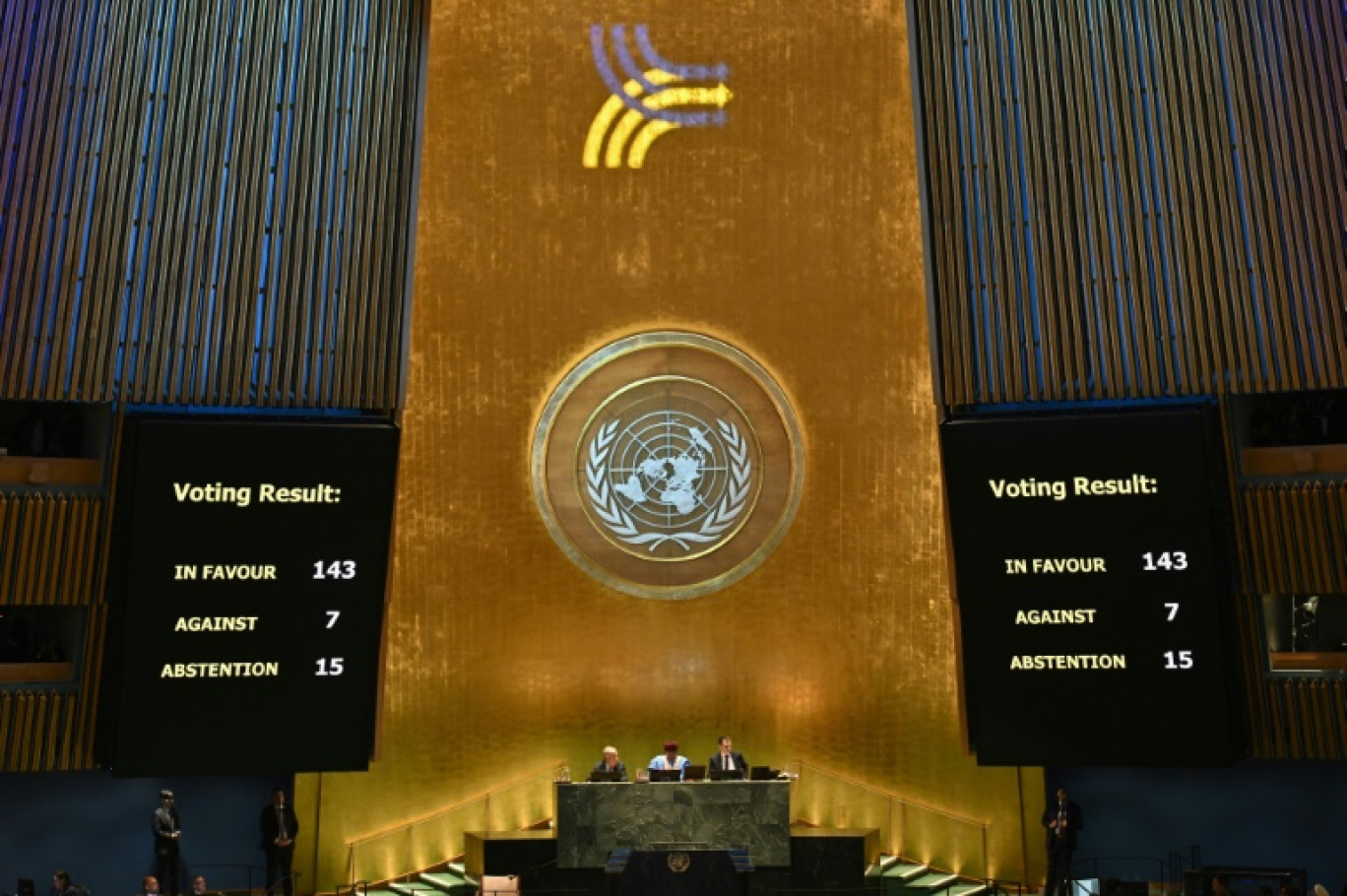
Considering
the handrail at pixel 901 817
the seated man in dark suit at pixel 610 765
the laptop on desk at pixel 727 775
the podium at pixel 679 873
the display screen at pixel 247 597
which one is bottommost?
the podium at pixel 679 873

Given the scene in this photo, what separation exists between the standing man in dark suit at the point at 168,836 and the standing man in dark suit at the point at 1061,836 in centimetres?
742

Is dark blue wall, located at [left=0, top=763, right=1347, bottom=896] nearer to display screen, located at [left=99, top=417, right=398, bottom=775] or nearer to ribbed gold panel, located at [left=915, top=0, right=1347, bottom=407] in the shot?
display screen, located at [left=99, top=417, right=398, bottom=775]

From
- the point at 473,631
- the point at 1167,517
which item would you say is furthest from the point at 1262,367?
the point at 473,631

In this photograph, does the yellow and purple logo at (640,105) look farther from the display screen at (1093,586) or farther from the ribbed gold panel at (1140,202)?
the display screen at (1093,586)

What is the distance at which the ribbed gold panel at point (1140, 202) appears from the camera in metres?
11.6

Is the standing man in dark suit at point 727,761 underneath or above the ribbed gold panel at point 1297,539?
underneath

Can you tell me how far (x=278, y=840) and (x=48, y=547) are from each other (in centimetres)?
313

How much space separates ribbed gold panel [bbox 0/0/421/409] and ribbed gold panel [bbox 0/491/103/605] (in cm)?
90

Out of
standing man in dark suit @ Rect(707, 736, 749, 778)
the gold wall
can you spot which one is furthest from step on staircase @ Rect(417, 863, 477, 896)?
standing man in dark suit @ Rect(707, 736, 749, 778)

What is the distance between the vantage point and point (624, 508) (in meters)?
14.2

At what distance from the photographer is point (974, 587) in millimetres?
11344

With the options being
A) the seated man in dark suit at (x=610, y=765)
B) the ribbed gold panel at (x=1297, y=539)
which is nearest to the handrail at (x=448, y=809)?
the seated man in dark suit at (x=610, y=765)

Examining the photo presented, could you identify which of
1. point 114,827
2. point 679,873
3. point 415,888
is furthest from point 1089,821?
point 114,827

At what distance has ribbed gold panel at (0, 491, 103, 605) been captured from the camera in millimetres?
11516
